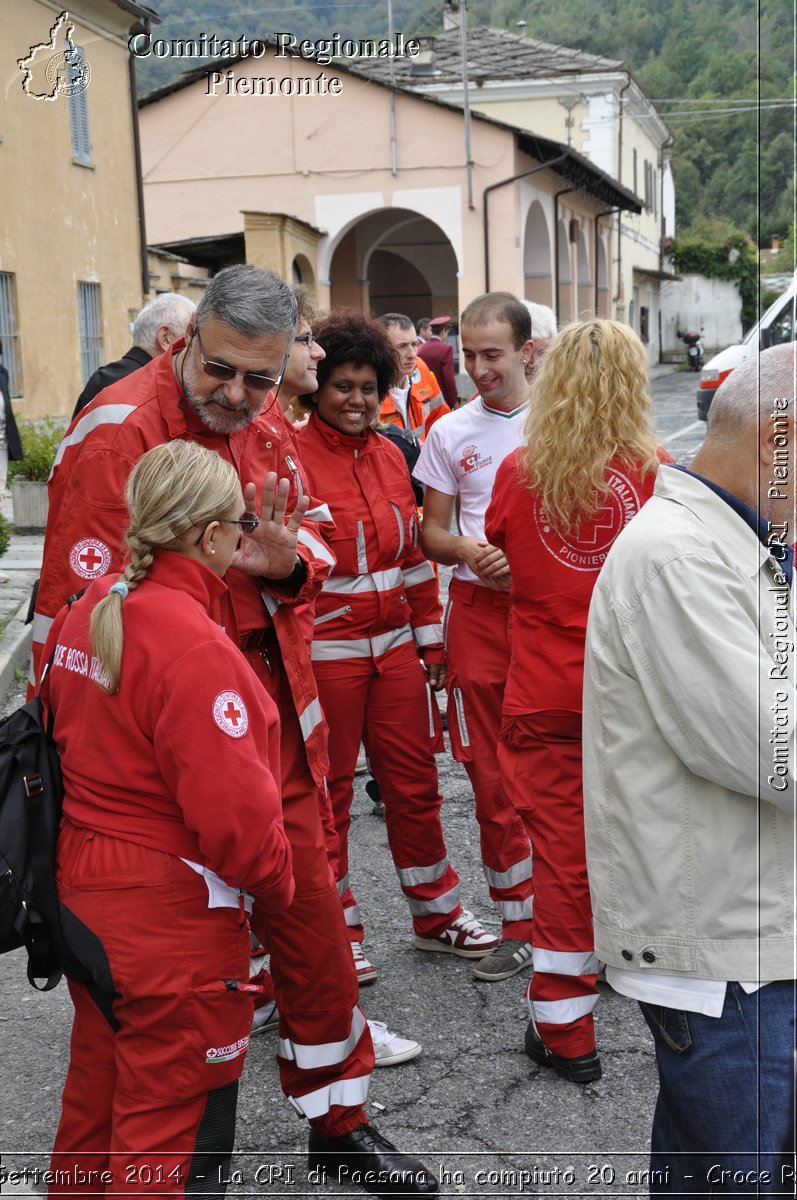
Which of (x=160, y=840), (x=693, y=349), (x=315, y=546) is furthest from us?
Result: (x=693, y=349)

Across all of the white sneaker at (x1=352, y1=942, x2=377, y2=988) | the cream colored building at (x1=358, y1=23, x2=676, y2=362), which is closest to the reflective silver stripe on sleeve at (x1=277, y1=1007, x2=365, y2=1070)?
the white sneaker at (x1=352, y1=942, x2=377, y2=988)

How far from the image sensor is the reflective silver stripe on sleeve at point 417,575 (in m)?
4.23

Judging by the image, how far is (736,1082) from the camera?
79.5 inches

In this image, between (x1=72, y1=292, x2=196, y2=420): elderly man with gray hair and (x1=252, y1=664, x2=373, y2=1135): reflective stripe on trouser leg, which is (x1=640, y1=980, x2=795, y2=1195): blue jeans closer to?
(x1=252, y1=664, x2=373, y2=1135): reflective stripe on trouser leg

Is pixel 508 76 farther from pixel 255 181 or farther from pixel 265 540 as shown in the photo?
pixel 265 540

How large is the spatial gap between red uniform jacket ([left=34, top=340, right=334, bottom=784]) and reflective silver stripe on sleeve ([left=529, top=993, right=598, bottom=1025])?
100 centimetres

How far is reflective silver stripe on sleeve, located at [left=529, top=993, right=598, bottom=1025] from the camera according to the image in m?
3.34

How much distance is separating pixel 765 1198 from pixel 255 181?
25.3 meters

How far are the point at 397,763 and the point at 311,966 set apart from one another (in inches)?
49.2

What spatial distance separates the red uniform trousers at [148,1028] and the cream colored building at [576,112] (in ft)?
49.6

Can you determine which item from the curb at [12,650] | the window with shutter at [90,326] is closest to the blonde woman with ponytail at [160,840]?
the curb at [12,650]

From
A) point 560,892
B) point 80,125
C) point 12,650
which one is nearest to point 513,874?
point 560,892

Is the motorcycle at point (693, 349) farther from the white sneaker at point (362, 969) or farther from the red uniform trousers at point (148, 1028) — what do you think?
the red uniform trousers at point (148, 1028)

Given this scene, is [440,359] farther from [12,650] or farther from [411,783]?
[411,783]
